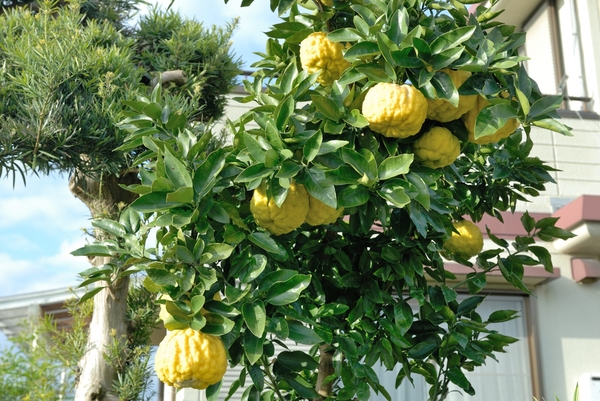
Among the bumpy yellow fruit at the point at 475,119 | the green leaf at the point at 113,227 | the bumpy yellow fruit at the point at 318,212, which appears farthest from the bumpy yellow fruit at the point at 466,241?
the green leaf at the point at 113,227

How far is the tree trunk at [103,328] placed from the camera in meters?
3.73

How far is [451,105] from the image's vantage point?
2.00m

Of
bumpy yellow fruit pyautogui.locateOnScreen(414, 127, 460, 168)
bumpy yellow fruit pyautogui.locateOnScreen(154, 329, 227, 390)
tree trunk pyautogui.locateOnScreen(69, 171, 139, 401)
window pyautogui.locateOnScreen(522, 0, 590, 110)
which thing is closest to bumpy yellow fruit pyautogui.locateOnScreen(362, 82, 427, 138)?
bumpy yellow fruit pyautogui.locateOnScreen(414, 127, 460, 168)

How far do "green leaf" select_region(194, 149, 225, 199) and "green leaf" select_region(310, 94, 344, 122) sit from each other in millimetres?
296

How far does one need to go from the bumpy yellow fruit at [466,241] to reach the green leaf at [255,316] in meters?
1.24

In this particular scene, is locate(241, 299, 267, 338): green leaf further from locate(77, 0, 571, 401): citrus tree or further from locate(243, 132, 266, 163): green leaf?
locate(243, 132, 266, 163): green leaf

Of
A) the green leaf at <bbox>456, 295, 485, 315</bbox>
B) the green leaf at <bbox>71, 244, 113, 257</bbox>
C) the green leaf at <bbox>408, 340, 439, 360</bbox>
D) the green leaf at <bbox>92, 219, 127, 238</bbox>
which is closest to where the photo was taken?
the green leaf at <bbox>71, 244, 113, 257</bbox>

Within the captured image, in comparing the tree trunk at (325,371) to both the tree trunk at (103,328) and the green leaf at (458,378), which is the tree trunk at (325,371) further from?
the tree trunk at (103,328)

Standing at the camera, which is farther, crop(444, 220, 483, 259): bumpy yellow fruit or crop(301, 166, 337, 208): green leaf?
crop(444, 220, 483, 259): bumpy yellow fruit

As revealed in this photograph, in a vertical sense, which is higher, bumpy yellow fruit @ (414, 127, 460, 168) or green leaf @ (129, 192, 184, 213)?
bumpy yellow fruit @ (414, 127, 460, 168)

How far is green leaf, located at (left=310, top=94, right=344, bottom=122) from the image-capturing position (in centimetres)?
192

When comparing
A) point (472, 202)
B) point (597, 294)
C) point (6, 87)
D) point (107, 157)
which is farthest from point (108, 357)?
point (597, 294)

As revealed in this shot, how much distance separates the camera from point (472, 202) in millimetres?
3018

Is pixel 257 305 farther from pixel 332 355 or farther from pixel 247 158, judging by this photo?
pixel 332 355
